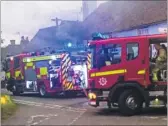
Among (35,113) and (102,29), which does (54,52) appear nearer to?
(35,113)

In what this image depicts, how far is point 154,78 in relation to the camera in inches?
424

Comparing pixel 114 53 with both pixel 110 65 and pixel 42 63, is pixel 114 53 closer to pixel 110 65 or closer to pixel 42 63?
pixel 110 65

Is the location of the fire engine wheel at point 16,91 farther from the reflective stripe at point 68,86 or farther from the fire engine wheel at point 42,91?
the reflective stripe at point 68,86

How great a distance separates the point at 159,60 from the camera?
424 inches

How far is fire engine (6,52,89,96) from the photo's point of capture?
1747cm

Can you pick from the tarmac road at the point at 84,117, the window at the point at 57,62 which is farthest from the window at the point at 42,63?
the tarmac road at the point at 84,117

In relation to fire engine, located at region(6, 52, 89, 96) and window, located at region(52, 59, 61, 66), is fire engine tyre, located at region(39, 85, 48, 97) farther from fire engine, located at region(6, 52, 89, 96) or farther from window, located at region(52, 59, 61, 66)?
window, located at region(52, 59, 61, 66)

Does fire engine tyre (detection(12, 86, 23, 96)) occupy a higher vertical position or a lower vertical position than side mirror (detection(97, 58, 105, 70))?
lower

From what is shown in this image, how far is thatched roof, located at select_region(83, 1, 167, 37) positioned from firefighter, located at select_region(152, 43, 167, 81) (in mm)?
15137

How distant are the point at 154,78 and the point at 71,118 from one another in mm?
2620

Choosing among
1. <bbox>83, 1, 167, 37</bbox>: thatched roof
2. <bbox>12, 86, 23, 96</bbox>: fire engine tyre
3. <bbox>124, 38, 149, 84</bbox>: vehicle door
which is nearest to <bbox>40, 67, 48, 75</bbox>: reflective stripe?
<bbox>12, 86, 23, 96</bbox>: fire engine tyre

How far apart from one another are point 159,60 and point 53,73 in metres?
7.89

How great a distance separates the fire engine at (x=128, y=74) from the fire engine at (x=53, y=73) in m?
5.24

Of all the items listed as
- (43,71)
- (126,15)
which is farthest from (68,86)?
(126,15)
